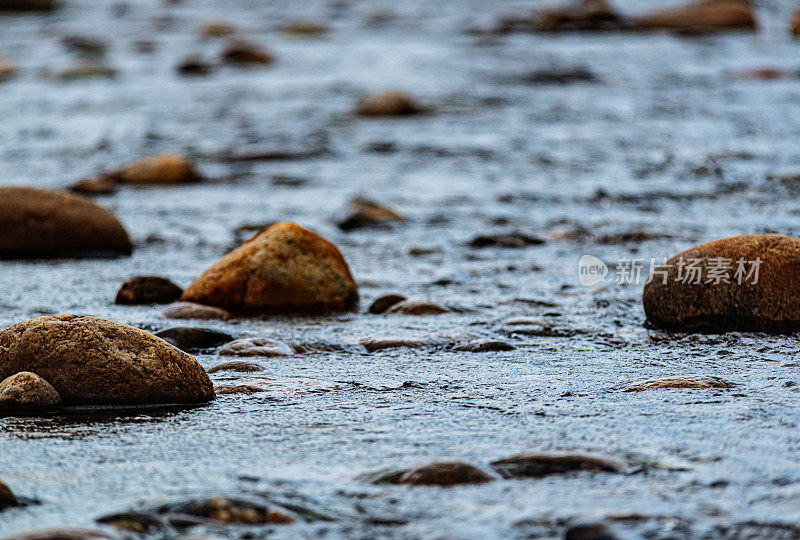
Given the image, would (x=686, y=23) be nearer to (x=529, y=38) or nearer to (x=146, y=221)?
(x=529, y=38)

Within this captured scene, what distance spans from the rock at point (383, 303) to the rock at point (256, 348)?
59 centimetres

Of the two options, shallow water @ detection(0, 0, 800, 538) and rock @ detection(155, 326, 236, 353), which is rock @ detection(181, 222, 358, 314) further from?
rock @ detection(155, 326, 236, 353)

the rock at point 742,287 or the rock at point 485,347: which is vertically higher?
the rock at point 742,287

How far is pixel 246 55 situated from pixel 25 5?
324 inches

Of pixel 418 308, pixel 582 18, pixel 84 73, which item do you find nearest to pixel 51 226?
pixel 418 308

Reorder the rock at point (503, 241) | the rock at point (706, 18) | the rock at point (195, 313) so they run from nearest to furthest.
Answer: the rock at point (195, 313), the rock at point (503, 241), the rock at point (706, 18)

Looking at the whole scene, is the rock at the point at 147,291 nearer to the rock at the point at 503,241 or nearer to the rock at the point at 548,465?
the rock at the point at 503,241

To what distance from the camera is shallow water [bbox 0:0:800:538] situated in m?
Result: 2.27

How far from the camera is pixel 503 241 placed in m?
5.29

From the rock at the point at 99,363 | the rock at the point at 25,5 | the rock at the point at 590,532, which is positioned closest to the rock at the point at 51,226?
the rock at the point at 99,363

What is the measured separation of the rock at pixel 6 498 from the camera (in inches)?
85.5

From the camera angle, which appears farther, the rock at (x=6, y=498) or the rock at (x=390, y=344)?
the rock at (x=390, y=344)

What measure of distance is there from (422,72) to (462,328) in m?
7.85

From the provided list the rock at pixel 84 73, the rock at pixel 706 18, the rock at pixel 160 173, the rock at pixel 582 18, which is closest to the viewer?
the rock at pixel 160 173
